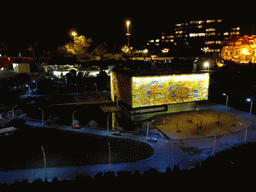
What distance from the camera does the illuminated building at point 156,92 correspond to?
18.8m

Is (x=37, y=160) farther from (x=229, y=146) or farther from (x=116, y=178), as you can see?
(x=229, y=146)

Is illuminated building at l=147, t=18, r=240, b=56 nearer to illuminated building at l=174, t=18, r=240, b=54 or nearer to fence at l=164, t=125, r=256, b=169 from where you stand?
illuminated building at l=174, t=18, r=240, b=54

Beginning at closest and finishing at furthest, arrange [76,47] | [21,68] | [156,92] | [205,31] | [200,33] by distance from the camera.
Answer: [156,92] < [21,68] < [76,47] < [205,31] < [200,33]

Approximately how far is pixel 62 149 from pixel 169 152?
7922 millimetres

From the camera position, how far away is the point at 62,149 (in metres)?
14.8

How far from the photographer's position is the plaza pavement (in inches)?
453

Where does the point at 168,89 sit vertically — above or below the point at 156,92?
above

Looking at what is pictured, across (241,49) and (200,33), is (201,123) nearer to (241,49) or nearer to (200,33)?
(241,49)

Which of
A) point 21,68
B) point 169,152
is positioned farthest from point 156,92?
point 21,68

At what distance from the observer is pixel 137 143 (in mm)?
15391

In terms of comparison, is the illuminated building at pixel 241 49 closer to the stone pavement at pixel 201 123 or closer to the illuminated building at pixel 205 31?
the stone pavement at pixel 201 123

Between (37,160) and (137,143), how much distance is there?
722 cm

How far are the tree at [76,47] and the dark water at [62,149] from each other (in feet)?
134

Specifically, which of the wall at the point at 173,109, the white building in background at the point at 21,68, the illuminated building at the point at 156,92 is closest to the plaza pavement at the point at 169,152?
the wall at the point at 173,109
